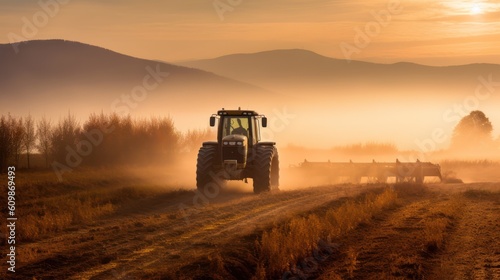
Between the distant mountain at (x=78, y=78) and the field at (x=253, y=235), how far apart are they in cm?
14427

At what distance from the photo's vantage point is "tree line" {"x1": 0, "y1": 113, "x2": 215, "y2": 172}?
132 feet

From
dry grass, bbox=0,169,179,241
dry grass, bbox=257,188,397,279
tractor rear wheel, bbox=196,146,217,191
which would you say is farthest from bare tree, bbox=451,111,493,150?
dry grass, bbox=257,188,397,279

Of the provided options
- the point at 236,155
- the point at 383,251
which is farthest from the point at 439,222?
the point at 236,155

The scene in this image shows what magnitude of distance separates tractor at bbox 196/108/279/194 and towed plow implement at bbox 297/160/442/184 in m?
17.4

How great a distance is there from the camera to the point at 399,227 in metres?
23.1

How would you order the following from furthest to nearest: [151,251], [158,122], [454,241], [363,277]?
[158,122] < [454,241] < [151,251] < [363,277]

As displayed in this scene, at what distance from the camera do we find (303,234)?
64.1 feet

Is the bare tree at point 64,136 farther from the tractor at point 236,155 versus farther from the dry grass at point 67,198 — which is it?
the tractor at point 236,155

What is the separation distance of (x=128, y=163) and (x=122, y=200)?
60.9ft

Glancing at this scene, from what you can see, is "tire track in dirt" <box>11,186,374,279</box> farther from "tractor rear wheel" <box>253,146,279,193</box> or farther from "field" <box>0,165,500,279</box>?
"tractor rear wheel" <box>253,146,279,193</box>

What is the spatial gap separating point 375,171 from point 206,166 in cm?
2119

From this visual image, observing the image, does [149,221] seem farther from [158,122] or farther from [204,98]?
[204,98]

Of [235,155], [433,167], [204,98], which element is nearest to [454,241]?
[235,155]

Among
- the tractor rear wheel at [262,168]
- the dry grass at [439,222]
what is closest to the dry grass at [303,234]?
the dry grass at [439,222]
